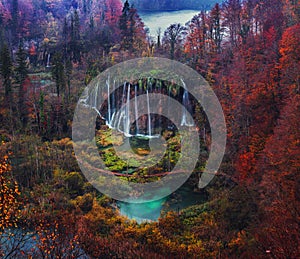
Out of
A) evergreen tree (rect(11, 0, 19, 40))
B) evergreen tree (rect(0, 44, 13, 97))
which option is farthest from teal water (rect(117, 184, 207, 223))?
evergreen tree (rect(11, 0, 19, 40))

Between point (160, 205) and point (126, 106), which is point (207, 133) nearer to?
point (160, 205)

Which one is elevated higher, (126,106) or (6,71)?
(6,71)

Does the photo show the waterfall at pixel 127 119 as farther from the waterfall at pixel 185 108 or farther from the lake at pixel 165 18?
the lake at pixel 165 18

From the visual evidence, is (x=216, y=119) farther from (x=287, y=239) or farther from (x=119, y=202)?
(x=287, y=239)

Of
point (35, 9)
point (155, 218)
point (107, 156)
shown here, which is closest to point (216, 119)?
point (107, 156)

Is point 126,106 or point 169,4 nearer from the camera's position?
point 126,106

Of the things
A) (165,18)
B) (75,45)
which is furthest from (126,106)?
(165,18)

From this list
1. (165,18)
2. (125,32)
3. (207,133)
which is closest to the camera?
(207,133)
